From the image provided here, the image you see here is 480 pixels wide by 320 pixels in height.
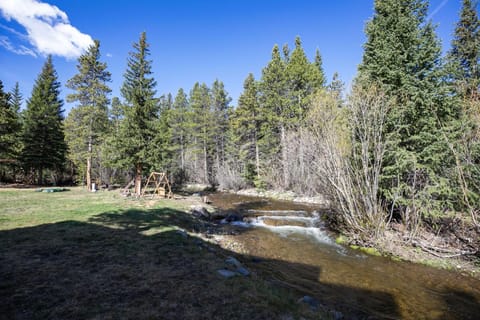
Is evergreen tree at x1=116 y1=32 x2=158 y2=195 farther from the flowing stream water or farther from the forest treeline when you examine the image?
the flowing stream water

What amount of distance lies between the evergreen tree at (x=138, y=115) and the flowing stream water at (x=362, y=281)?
38.6 feet

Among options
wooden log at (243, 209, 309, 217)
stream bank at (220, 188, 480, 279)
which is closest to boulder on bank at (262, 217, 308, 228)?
wooden log at (243, 209, 309, 217)

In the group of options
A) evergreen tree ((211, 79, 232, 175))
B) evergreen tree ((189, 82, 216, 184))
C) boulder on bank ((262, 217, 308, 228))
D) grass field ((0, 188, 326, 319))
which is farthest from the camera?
evergreen tree ((211, 79, 232, 175))

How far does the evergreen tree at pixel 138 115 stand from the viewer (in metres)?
16.5

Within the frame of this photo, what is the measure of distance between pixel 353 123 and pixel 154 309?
816 cm

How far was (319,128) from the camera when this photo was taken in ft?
29.3

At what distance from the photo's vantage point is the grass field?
3.06 metres

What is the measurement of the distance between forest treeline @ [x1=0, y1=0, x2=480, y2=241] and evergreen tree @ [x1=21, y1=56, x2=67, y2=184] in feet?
0.40

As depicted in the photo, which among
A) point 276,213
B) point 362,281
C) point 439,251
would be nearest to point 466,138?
point 439,251

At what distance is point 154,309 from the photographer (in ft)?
10.1

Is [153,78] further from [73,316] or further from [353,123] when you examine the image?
[73,316]

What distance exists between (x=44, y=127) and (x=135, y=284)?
28057 mm

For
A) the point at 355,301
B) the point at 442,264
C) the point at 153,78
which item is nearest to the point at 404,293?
the point at 355,301

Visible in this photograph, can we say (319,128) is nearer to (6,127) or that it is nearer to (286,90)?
(286,90)
